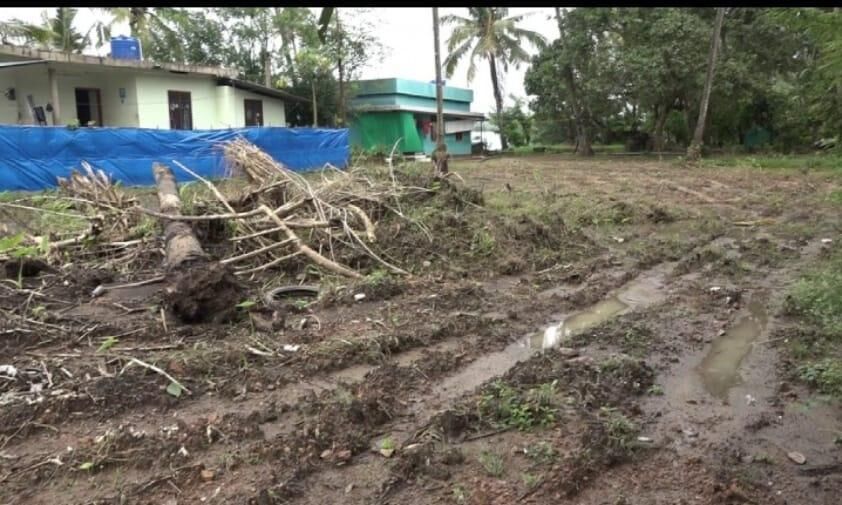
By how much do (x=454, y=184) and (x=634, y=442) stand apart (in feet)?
25.1

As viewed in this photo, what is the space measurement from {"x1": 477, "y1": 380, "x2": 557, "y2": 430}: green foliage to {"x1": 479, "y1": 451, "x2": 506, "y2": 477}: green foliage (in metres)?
0.39

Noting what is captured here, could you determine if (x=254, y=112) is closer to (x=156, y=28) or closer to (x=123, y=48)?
(x=123, y=48)

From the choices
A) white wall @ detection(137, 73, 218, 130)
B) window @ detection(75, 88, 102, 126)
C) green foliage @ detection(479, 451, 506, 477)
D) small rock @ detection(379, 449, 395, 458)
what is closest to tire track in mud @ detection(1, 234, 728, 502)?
small rock @ detection(379, 449, 395, 458)

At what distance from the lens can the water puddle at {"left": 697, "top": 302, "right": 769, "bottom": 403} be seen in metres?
4.71

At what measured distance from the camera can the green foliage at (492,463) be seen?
336 cm

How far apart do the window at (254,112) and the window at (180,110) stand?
8.44 feet

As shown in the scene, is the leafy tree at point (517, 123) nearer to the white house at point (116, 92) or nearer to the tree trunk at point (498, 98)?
the tree trunk at point (498, 98)

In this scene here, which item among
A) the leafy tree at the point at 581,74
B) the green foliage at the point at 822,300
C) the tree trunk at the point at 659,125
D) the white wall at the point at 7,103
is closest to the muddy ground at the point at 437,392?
the green foliage at the point at 822,300

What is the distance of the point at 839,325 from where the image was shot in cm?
519

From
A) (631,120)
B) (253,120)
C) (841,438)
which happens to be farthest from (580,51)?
(841,438)

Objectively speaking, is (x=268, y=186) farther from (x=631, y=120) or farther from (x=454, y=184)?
(x=631, y=120)

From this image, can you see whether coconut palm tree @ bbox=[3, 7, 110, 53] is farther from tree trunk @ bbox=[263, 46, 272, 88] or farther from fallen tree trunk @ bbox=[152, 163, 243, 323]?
fallen tree trunk @ bbox=[152, 163, 243, 323]

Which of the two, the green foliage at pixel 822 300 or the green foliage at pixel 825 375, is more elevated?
the green foliage at pixel 822 300

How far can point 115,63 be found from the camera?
758 inches
